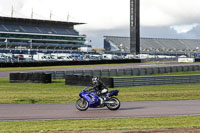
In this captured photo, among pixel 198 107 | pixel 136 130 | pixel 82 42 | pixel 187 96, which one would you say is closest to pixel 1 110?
pixel 136 130

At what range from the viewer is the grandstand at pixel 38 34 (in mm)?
110156

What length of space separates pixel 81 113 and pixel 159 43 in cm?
12215

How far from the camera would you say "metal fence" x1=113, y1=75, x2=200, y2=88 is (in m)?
23.4

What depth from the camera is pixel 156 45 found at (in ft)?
429

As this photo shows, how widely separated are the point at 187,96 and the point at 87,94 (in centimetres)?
786

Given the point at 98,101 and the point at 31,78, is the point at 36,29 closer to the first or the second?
the point at 31,78

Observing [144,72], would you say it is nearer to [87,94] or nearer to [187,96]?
[187,96]

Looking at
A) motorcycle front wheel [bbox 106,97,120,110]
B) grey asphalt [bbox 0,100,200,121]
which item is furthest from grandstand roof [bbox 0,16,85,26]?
motorcycle front wheel [bbox 106,97,120,110]

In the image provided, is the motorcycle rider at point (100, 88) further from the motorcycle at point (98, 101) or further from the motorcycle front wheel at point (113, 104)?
the motorcycle front wheel at point (113, 104)

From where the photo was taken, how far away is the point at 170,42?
448 ft

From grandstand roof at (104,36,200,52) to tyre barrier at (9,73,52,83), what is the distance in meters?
96.6

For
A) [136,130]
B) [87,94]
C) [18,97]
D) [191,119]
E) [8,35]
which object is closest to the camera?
[136,130]

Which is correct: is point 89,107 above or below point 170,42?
below

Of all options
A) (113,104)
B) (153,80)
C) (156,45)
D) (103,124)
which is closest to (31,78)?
(153,80)
